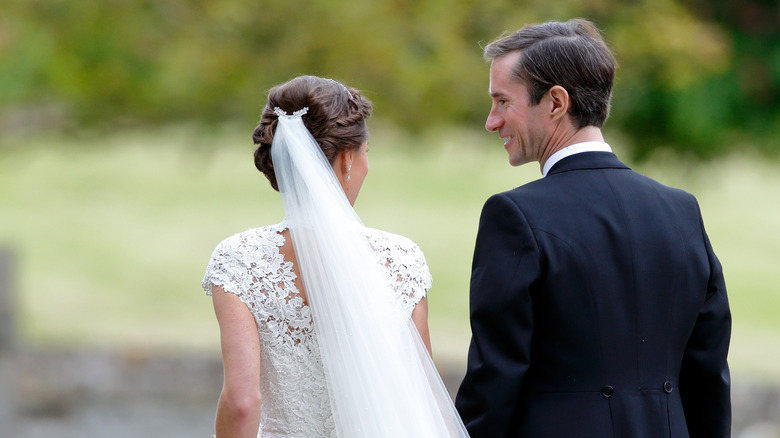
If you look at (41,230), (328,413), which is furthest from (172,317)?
(328,413)

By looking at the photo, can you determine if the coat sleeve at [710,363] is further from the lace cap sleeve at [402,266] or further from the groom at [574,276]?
the lace cap sleeve at [402,266]

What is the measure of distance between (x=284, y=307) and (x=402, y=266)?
1.19ft

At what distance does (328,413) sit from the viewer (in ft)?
8.78

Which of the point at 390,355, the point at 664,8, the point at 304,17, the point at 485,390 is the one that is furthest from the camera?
the point at 664,8

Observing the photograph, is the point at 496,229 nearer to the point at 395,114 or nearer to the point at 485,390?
the point at 485,390

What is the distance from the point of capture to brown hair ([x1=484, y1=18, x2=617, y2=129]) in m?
2.43

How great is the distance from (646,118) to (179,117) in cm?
375

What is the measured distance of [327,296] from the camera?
2604 millimetres

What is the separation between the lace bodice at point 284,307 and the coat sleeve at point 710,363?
Result: 78 centimetres

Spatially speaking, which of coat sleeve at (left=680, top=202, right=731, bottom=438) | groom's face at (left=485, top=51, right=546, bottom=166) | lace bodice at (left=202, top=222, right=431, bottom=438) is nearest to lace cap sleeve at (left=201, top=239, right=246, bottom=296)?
Result: lace bodice at (left=202, top=222, right=431, bottom=438)

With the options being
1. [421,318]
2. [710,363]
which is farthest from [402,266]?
[710,363]

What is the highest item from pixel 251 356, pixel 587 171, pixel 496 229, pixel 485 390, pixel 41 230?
pixel 41 230

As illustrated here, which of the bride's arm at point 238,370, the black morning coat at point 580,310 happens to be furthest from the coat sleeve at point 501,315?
the bride's arm at point 238,370

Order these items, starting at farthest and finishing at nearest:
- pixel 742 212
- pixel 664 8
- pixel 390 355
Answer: pixel 742 212 → pixel 664 8 → pixel 390 355
